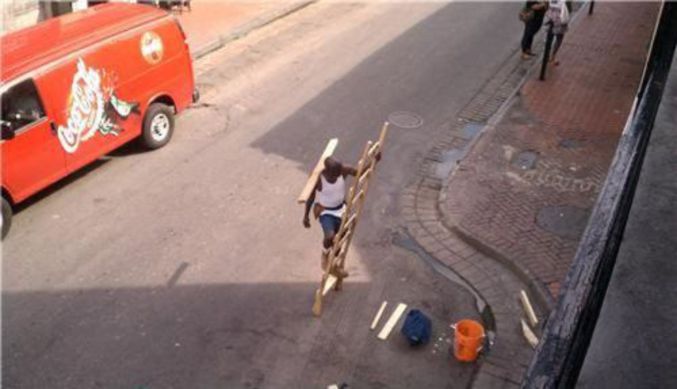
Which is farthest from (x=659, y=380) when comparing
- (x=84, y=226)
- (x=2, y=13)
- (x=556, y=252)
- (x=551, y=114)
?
(x=2, y=13)

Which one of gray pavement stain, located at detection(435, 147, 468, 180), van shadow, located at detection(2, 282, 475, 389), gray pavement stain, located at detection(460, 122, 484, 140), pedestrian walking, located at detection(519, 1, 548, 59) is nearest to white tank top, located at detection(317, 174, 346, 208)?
van shadow, located at detection(2, 282, 475, 389)

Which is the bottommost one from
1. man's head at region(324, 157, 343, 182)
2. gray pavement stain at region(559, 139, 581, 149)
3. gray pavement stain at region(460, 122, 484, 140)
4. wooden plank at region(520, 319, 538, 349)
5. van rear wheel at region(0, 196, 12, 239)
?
wooden plank at region(520, 319, 538, 349)

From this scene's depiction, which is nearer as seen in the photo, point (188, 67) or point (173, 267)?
point (173, 267)

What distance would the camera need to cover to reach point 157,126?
1123 centimetres

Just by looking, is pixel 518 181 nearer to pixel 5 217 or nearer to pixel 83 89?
pixel 83 89

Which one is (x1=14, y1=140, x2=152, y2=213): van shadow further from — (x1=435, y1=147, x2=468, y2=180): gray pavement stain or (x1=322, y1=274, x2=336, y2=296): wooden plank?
(x1=435, y1=147, x2=468, y2=180): gray pavement stain

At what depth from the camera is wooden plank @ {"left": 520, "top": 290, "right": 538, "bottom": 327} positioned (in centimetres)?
776

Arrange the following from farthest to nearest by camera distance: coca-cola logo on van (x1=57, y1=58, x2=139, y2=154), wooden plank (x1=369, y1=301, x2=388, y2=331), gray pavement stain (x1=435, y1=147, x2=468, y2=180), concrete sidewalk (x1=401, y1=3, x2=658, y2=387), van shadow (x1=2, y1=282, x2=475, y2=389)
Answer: gray pavement stain (x1=435, y1=147, x2=468, y2=180)
coca-cola logo on van (x1=57, y1=58, x2=139, y2=154)
concrete sidewalk (x1=401, y1=3, x2=658, y2=387)
wooden plank (x1=369, y1=301, x2=388, y2=331)
van shadow (x1=2, y1=282, x2=475, y2=389)

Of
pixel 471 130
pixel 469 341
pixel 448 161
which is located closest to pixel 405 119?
pixel 471 130

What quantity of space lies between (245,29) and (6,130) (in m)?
8.72

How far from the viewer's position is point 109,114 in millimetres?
10305

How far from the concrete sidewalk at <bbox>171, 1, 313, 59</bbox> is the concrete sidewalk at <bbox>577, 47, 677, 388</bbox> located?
454 inches

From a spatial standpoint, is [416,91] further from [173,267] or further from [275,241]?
[173,267]

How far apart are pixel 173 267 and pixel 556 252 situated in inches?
201
